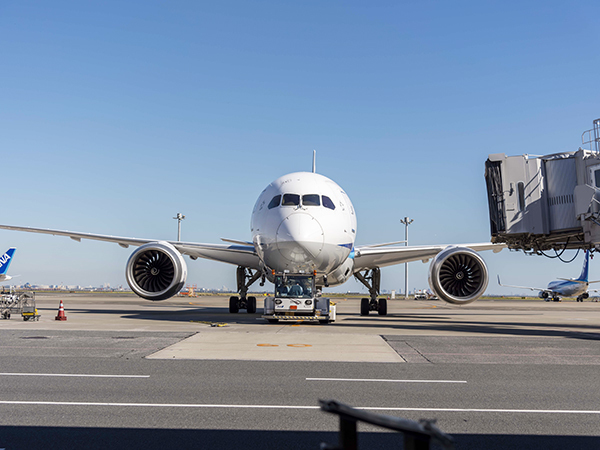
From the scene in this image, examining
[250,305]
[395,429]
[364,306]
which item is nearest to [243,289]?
[250,305]

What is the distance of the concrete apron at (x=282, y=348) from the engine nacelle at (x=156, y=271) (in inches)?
220

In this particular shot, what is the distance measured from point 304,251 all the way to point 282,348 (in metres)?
6.33

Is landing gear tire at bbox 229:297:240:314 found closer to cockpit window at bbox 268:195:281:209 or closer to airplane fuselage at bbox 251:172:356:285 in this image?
airplane fuselage at bbox 251:172:356:285

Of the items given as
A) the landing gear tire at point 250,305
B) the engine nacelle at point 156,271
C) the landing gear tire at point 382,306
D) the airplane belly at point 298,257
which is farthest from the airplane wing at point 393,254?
the engine nacelle at point 156,271

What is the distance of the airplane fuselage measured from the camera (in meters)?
17.3

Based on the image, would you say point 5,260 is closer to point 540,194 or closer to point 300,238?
point 300,238

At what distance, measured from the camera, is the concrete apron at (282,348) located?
31.9 ft

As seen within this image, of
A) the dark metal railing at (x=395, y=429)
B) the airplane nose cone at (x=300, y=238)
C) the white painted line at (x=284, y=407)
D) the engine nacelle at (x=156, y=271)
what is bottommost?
the white painted line at (x=284, y=407)

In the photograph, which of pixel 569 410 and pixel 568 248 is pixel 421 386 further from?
pixel 568 248

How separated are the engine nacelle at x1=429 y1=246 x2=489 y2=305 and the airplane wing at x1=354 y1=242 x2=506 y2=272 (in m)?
2.44

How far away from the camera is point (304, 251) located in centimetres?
1719

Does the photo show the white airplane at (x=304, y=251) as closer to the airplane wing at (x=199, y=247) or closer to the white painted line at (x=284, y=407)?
the airplane wing at (x=199, y=247)

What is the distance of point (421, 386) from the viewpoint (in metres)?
7.11

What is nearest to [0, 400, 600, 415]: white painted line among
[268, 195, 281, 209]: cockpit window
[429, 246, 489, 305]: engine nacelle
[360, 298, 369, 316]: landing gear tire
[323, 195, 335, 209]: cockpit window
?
[268, 195, 281, 209]: cockpit window
